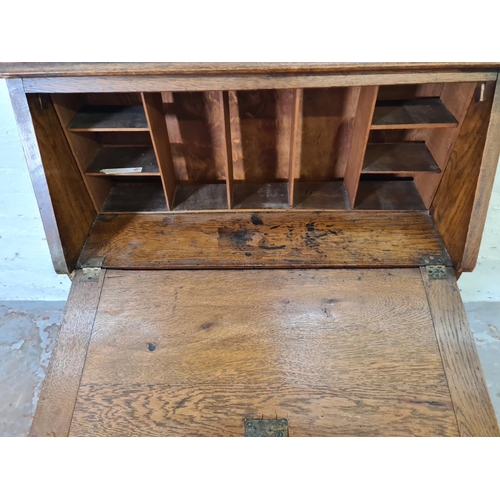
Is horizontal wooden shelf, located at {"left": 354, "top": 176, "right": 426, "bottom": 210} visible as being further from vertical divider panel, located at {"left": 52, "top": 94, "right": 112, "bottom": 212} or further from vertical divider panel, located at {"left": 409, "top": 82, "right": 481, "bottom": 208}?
vertical divider panel, located at {"left": 52, "top": 94, "right": 112, "bottom": 212}

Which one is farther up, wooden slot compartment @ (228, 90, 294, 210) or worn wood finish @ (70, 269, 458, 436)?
wooden slot compartment @ (228, 90, 294, 210)

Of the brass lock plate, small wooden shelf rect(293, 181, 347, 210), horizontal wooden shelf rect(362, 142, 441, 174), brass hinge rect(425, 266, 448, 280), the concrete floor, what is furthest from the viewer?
the concrete floor

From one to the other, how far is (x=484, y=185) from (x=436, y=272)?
30 centimetres

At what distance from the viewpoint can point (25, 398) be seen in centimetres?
187

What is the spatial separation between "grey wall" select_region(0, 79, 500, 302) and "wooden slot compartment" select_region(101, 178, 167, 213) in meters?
0.39

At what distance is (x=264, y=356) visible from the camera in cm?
117

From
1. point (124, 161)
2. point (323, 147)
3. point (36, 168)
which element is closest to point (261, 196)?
point (323, 147)

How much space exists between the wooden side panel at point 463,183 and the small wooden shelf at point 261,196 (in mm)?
532

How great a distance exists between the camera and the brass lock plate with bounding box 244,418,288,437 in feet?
3.38

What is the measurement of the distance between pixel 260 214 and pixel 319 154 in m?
0.32

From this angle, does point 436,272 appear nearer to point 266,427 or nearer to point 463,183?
point 463,183

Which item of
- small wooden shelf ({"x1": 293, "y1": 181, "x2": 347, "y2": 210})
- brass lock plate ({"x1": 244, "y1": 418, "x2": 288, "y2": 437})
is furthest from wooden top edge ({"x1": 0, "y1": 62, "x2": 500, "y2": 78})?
brass lock plate ({"x1": 244, "y1": 418, "x2": 288, "y2": 437})

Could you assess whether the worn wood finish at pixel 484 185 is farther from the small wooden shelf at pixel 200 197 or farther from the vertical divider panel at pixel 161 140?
the vertical divider panel at pixel 161 140

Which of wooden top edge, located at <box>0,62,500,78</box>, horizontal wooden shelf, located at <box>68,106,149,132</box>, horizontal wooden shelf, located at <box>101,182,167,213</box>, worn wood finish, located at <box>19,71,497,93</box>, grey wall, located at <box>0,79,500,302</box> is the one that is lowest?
grey wall, located at <box>0,79,500,302</box>
